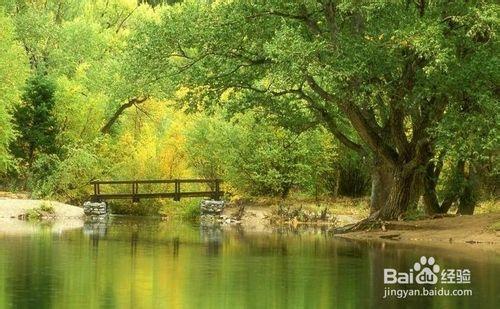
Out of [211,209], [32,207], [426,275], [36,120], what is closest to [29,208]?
[32,207]

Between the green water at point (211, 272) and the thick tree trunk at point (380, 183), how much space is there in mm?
4008

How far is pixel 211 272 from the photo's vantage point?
19.3 meters

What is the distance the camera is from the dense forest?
29031 millimetres

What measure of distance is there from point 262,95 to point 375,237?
22.7 ft

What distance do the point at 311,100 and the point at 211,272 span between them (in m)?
16.1

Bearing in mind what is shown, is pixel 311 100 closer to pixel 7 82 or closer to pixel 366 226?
pixel 366 226

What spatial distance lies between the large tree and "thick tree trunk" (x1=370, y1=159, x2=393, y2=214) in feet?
0.16

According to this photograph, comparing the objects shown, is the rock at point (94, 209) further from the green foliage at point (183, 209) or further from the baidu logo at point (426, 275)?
the baidu logo at point (426, 275)

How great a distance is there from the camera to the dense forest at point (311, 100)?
1143 inches

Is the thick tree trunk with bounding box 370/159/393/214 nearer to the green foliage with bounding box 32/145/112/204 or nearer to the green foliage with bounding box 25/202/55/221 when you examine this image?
the green foliage with bounding box 25/202/55/221

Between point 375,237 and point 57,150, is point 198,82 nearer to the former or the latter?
point 375,237

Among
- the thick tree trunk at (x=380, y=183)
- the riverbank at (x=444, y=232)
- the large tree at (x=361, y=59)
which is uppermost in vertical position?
the large tree at (x=361, y=59)

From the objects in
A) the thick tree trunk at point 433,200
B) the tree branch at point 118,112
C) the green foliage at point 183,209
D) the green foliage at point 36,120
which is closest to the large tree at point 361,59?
the thick tree trunk at point 433,200

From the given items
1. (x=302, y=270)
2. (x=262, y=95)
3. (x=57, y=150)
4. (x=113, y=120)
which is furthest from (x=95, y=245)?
(x=113, y=120)
